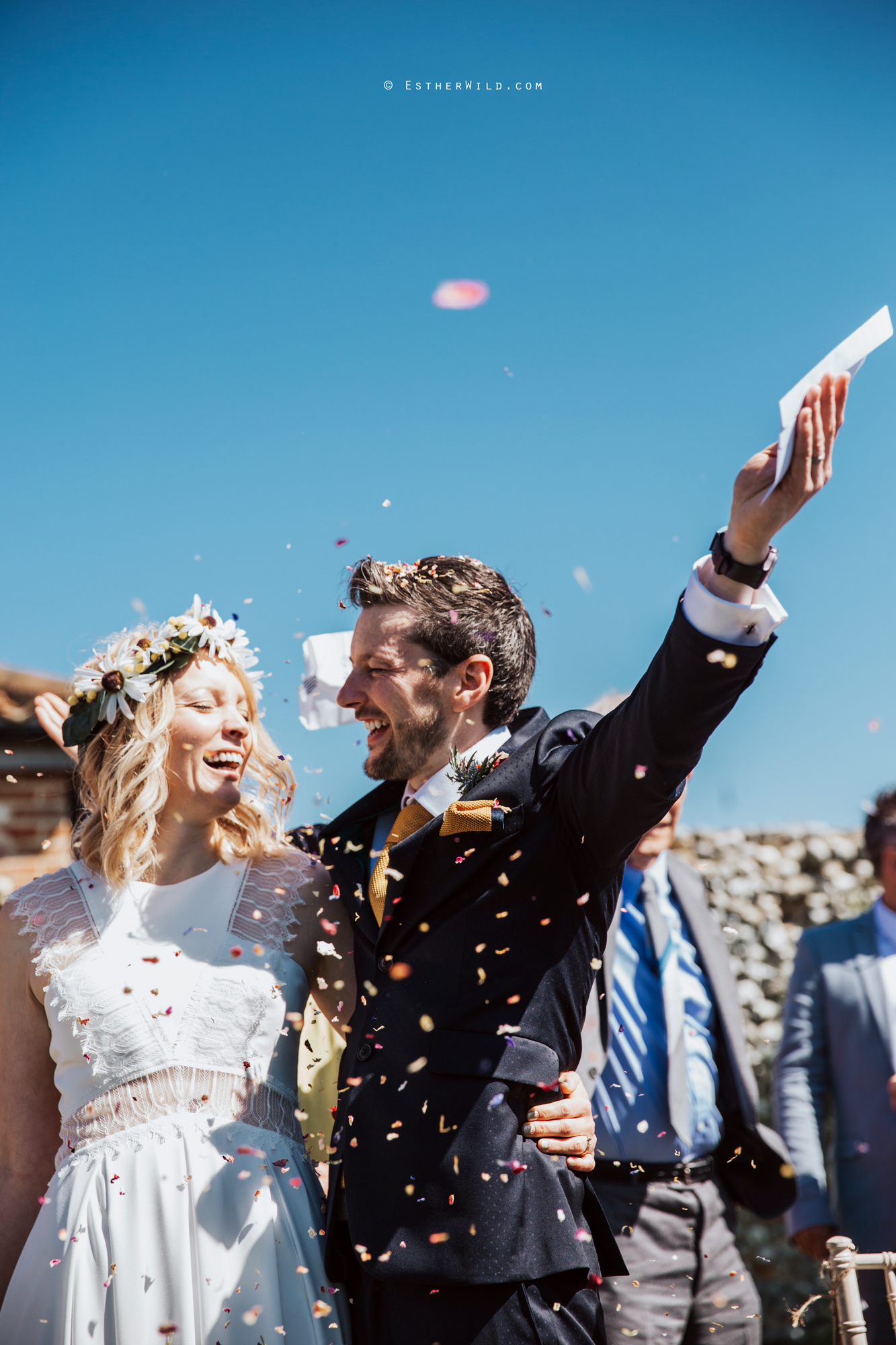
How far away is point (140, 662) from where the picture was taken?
2.95m

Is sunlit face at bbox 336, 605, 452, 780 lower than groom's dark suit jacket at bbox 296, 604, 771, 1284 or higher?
higher

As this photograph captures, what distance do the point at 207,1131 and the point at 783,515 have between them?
185cm

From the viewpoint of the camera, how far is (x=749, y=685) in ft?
6.07

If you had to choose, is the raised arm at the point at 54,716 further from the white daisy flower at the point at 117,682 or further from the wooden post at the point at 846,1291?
the wooden post at the point at 846,1291

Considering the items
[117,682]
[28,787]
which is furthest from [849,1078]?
[28,787]

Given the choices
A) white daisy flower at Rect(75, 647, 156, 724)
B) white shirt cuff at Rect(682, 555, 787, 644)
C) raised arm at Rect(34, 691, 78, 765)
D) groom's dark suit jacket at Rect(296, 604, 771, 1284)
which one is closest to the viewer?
white shirt cuff at Rect(682, 555, 787, 644)

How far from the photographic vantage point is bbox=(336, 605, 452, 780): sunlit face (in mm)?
2607

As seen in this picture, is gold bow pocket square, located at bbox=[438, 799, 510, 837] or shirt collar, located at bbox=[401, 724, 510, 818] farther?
shirt collar, located at bbox=[401, 724, 510, 818]

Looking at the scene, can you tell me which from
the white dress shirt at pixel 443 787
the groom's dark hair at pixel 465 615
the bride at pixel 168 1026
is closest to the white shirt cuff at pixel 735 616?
the white dress shirt at pixel 443 787

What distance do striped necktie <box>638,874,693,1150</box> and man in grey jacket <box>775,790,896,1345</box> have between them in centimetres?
63

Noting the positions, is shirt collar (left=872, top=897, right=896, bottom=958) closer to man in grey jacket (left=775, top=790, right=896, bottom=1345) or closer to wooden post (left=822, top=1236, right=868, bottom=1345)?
man in grey jacket (left=775, top=790, right=896, bottom=1345)

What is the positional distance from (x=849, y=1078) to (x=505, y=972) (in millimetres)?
2150

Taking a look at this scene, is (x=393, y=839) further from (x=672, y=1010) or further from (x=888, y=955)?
(x=888, y=955)

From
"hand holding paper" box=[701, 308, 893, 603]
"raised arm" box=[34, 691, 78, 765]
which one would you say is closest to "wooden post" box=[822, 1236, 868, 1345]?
"hand holding paper" box=[701, 308, 893, 603]
